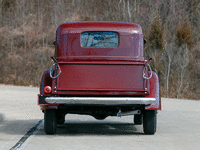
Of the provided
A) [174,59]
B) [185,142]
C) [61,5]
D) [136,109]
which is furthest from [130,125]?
[61,5]

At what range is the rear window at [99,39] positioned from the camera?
991 cm

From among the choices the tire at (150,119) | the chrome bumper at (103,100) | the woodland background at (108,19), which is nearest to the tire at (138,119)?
the tire at (150,119)

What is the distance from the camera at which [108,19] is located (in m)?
83.0

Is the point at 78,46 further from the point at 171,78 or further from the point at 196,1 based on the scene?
the point at 196,1

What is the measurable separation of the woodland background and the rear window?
127ft

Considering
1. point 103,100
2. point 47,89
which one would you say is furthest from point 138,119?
point 47,89

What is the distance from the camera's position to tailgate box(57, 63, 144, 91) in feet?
28.2

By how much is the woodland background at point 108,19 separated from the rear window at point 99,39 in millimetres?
38861

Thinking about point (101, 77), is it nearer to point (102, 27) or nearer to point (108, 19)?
point (102, 27)

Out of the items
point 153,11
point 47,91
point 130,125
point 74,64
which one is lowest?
point 130,125

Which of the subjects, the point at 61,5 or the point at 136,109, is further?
the point at 61,5

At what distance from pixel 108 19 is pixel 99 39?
242 feet

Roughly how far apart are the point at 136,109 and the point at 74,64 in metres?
1.64

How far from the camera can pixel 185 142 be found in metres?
8.17
